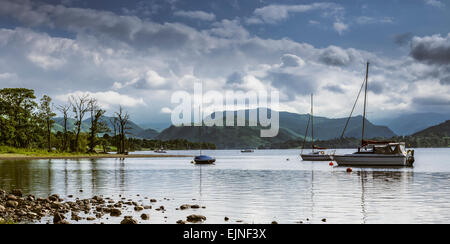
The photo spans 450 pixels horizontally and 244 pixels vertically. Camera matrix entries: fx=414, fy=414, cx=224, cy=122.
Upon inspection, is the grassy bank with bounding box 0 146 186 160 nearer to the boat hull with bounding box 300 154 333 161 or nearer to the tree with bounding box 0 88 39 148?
the tree with bounding box 0 88 39 148

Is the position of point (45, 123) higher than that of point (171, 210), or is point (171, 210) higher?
point (45, 123)

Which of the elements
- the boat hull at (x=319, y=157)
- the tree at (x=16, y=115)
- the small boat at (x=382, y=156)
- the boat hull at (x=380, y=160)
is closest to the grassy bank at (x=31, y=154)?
the tree at (x=16, y=115)

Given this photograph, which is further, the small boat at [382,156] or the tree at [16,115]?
the tree at [16,115]

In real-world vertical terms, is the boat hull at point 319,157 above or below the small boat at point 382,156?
below

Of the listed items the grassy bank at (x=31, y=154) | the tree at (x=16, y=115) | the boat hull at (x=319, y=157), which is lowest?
the boat hull at (x=319, y=157)

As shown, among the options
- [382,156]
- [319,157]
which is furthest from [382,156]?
[319,157]

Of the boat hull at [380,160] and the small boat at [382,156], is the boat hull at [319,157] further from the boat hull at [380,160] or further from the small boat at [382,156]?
the boat hull at [380,160]

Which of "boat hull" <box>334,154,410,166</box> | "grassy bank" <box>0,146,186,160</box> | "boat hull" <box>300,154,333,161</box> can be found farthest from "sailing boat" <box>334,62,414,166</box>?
"grassy bank" <box>0,146,186,160</box>

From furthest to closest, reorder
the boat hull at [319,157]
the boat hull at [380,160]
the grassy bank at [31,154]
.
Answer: the boat hull at [319,157] < the grassy bank at [31,154] < the boat hull at [380,160]
